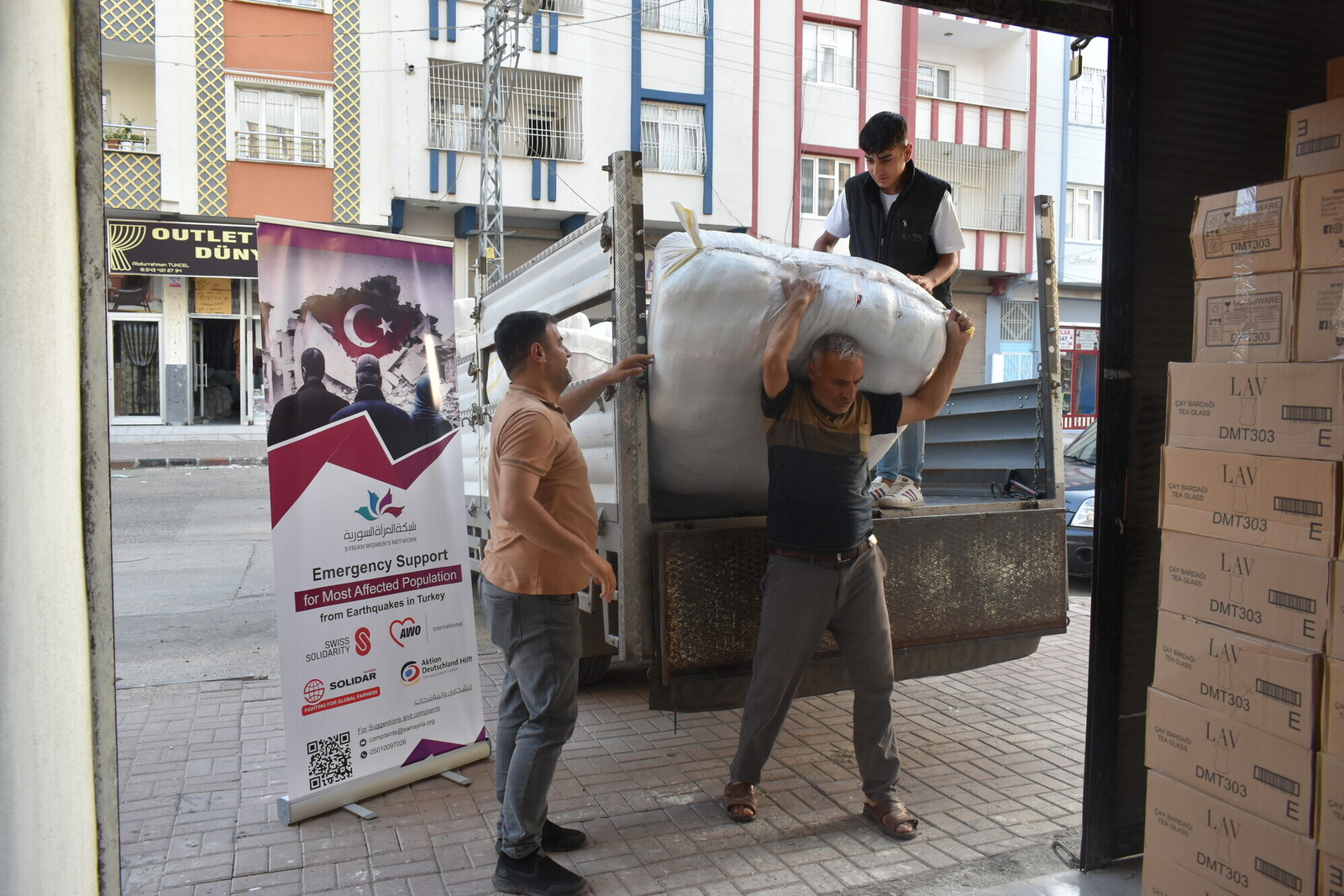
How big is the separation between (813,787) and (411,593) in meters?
1.92

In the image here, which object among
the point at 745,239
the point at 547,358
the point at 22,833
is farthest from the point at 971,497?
the point at 22,833

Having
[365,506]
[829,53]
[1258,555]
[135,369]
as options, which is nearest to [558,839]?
[365,506]

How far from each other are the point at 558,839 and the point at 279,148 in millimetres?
20631

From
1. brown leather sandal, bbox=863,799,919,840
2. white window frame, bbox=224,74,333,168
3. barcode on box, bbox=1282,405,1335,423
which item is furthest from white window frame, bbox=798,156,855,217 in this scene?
barcode on box, bbox=1282,405,1335,423

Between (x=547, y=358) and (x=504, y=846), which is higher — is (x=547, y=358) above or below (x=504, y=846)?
above

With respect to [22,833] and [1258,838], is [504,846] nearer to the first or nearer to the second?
[22,833]

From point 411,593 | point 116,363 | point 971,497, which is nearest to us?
point 411,593

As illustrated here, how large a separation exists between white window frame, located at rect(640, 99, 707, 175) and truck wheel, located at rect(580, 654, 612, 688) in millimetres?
18824

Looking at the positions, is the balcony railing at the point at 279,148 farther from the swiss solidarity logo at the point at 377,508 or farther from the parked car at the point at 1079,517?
the swiss solidarity logo at the point at 377,508

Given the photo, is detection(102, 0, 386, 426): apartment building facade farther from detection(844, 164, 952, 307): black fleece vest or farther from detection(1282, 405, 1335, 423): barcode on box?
detection(1282, 405, 1335, 423): barcode on box

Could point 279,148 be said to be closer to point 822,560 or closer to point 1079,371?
point 1079,371

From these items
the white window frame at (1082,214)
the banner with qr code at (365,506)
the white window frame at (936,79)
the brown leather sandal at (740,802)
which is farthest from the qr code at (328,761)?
the white window frame at (1082,214)

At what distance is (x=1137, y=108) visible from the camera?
314cm

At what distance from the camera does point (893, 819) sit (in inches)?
145
